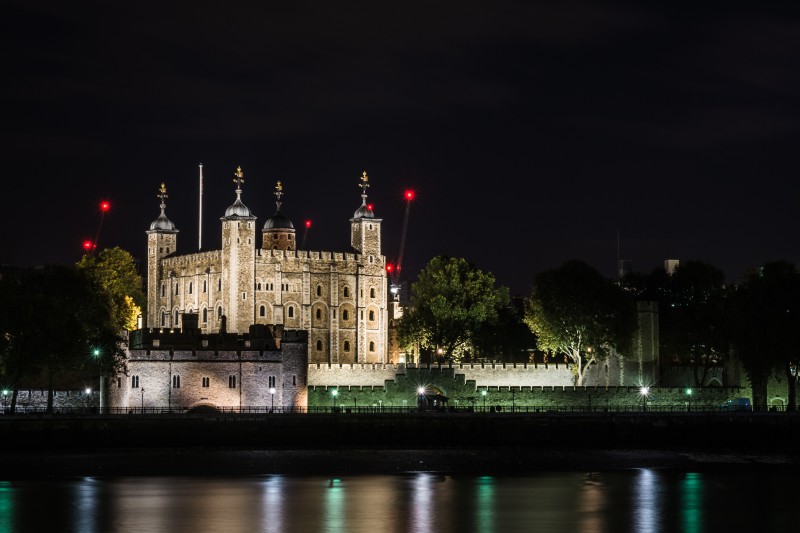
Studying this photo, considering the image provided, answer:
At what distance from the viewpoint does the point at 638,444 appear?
90.3m

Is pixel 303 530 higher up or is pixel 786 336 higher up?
pixel 786 336

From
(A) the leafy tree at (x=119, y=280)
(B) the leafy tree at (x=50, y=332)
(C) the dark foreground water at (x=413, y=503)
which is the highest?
(A) the leafy tree at (x=119, y=280)

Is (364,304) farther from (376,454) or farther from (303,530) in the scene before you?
(303,530)

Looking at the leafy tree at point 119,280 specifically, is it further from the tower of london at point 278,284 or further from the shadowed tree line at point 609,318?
the shadowed tree line at point 609,318

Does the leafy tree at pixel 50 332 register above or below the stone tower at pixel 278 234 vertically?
below

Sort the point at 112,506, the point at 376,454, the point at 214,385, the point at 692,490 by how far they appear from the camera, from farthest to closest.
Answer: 1. the point at 214,385
2. the point at 376,454
3. the point at 692,490
4. the point at 112,506

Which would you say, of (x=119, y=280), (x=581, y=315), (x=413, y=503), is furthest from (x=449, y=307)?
(x=413, y=503)

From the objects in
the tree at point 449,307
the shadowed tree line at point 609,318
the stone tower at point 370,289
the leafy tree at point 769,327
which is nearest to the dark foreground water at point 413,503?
the leafy tree at point 769,327

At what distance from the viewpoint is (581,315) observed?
11425 centimetres

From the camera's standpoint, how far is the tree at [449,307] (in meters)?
124

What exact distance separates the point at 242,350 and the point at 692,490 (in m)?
33.7

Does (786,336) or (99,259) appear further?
(99,259)

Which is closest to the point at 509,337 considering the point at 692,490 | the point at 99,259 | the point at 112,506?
the point at 99,259

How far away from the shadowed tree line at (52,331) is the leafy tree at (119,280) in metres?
9.13
